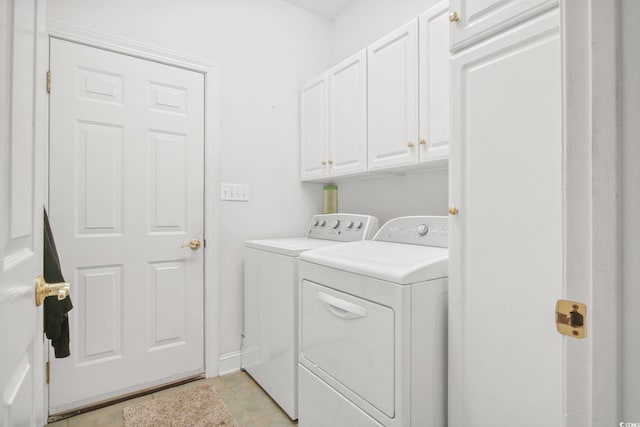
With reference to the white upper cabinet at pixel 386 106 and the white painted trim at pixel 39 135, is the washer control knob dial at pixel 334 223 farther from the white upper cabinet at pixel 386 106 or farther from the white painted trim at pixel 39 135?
the white painted trim at pixel 39 135

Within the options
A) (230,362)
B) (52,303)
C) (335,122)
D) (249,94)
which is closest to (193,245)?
(230,362)

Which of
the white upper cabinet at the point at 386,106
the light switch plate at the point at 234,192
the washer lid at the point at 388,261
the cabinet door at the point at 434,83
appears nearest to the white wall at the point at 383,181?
the white upper cabinet at the point at 386,106

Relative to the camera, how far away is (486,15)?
1.00 m

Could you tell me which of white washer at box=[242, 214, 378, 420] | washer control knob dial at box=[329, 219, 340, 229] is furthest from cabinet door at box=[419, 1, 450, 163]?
washer control knob dial at box=[329, 219, 340, 229]

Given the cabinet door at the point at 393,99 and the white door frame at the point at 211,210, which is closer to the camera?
the cabinet door at the point at 393,99

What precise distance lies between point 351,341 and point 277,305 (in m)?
0.69

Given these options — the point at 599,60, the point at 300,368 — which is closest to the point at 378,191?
the point at 300,368

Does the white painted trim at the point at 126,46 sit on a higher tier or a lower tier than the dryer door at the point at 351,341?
higher

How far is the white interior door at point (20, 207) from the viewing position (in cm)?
45

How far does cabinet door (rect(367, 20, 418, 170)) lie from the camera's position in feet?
5.36

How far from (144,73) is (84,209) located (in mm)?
920

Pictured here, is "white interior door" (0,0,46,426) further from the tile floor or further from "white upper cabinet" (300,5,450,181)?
"white upper cabinet" (300,5,450,181)

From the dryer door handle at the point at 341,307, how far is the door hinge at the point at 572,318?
28.9 inches

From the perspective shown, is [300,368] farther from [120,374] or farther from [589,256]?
[589,256]
